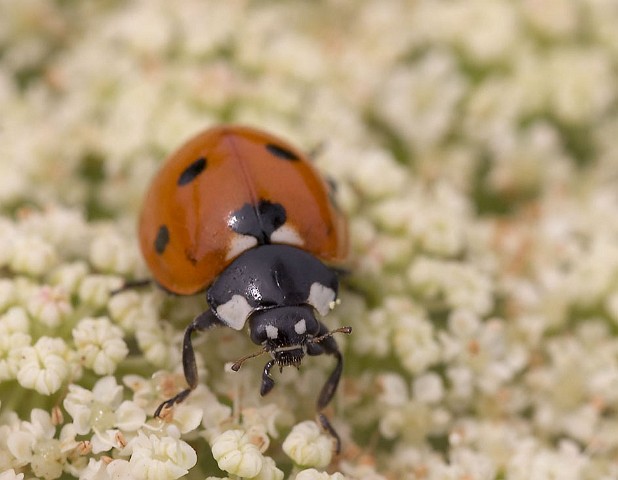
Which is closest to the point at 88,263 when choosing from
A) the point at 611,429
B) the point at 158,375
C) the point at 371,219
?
the point at 158,375

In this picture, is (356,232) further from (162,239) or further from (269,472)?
(269,472)

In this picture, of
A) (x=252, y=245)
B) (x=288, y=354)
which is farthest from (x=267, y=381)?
(x=252, y=245)

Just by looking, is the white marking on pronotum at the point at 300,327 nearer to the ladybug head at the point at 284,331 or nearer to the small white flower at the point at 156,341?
the ladybug head at the point at 284,331

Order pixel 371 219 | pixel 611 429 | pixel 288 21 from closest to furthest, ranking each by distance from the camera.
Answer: pixel 611 429 → pixel 371 219 → pixel 288 21

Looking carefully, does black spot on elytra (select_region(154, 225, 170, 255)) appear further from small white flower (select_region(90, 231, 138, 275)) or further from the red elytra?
small white flower (select_region(90, 231, 138, 275))

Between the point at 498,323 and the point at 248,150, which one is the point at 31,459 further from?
the point at 498,323
